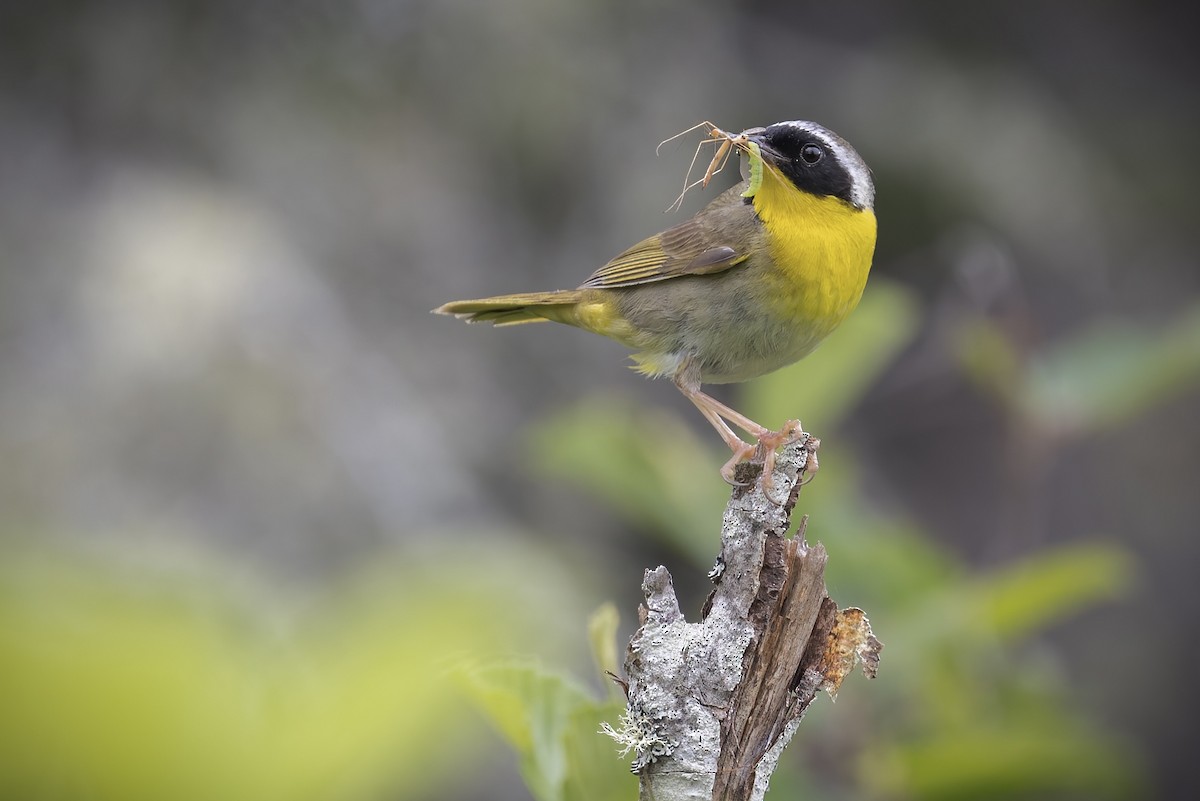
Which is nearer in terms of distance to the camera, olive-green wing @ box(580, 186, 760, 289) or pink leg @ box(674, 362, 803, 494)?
pink leg @ box(674, 362, 803, 494)

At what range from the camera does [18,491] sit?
5066 mm

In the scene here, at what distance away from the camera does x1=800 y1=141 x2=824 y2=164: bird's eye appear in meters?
3.49

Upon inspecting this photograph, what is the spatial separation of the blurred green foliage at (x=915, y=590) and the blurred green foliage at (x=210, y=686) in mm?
2490

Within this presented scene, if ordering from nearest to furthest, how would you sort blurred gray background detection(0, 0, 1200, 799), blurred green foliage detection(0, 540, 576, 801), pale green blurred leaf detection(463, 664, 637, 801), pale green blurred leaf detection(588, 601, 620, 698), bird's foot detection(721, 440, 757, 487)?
blurred green foliage detection(0, 540, 576, 801), pale green blurred leaf detection(463, 664, 637, 801), pale green blurred leaf detection(588, 601, 620, 698), bird's foot detection(721, 440, 757, 487), blurred gray background detection(0, 0, 1200, 799)

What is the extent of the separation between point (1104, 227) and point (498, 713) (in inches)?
286

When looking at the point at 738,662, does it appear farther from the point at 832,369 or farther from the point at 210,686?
the point at 832,369

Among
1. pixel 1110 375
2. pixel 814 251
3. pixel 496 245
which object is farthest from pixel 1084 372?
pixel 496 245

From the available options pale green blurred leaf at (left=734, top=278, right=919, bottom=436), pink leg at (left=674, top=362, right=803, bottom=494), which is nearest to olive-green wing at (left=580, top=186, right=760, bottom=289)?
pink leg at (left=674, top=362, right=803, bottom=494)

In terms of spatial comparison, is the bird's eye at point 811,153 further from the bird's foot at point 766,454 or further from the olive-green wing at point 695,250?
the bird's foot at point 766,454

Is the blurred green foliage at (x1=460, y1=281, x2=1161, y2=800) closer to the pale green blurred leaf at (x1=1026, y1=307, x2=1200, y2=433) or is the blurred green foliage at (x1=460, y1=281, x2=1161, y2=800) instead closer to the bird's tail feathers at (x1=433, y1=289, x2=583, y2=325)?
the pale green blurred leaf at (x1=1026, y1=307, x2=1200, y2=433)

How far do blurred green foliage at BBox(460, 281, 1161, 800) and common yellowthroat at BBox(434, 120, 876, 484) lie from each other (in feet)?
0.88

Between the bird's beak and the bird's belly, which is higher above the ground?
the bird's beak

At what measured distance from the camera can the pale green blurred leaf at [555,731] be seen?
1890mm

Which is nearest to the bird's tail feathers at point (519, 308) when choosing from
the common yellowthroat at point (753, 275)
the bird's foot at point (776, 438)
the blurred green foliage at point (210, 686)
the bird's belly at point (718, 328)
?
the common yellowthroat at point (753, 275)
